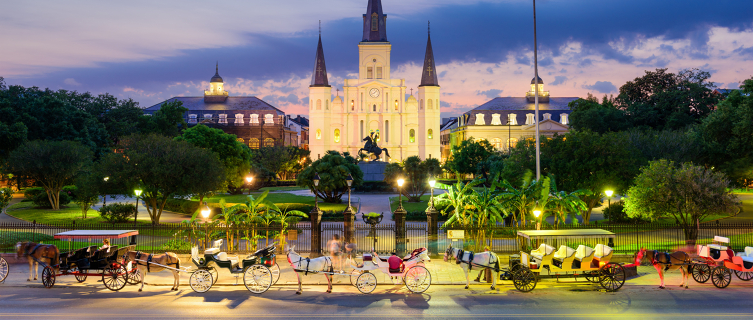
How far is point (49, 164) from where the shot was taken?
36562 mm

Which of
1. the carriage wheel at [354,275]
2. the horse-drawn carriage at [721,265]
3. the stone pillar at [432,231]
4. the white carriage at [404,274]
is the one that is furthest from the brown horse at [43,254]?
the horse-drawn carriage at [721,265]

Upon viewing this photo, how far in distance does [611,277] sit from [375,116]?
78.3 m

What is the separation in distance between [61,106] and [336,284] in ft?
172

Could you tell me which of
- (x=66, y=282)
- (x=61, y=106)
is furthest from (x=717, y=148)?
(x=61, y=106)

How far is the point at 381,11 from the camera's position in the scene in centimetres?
9250

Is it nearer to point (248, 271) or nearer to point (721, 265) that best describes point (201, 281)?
point (248, 271)

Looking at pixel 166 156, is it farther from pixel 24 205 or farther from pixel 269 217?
pixel 24 205

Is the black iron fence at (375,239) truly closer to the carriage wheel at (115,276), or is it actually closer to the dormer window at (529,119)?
the carriage wheel at (115,276)

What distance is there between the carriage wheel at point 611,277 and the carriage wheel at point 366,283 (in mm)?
6313

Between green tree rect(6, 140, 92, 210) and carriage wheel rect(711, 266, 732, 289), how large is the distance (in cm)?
4100

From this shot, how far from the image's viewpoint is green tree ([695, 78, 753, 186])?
32000 millimetres

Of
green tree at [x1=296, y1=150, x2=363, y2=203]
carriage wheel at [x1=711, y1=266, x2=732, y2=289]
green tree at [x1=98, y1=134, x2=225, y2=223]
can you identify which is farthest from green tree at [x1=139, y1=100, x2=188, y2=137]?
carriage wheel at [x1=711, y1=266, x2=732, y2=289]

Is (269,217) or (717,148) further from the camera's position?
(717,148)

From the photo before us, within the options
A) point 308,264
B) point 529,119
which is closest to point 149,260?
point 308,264
